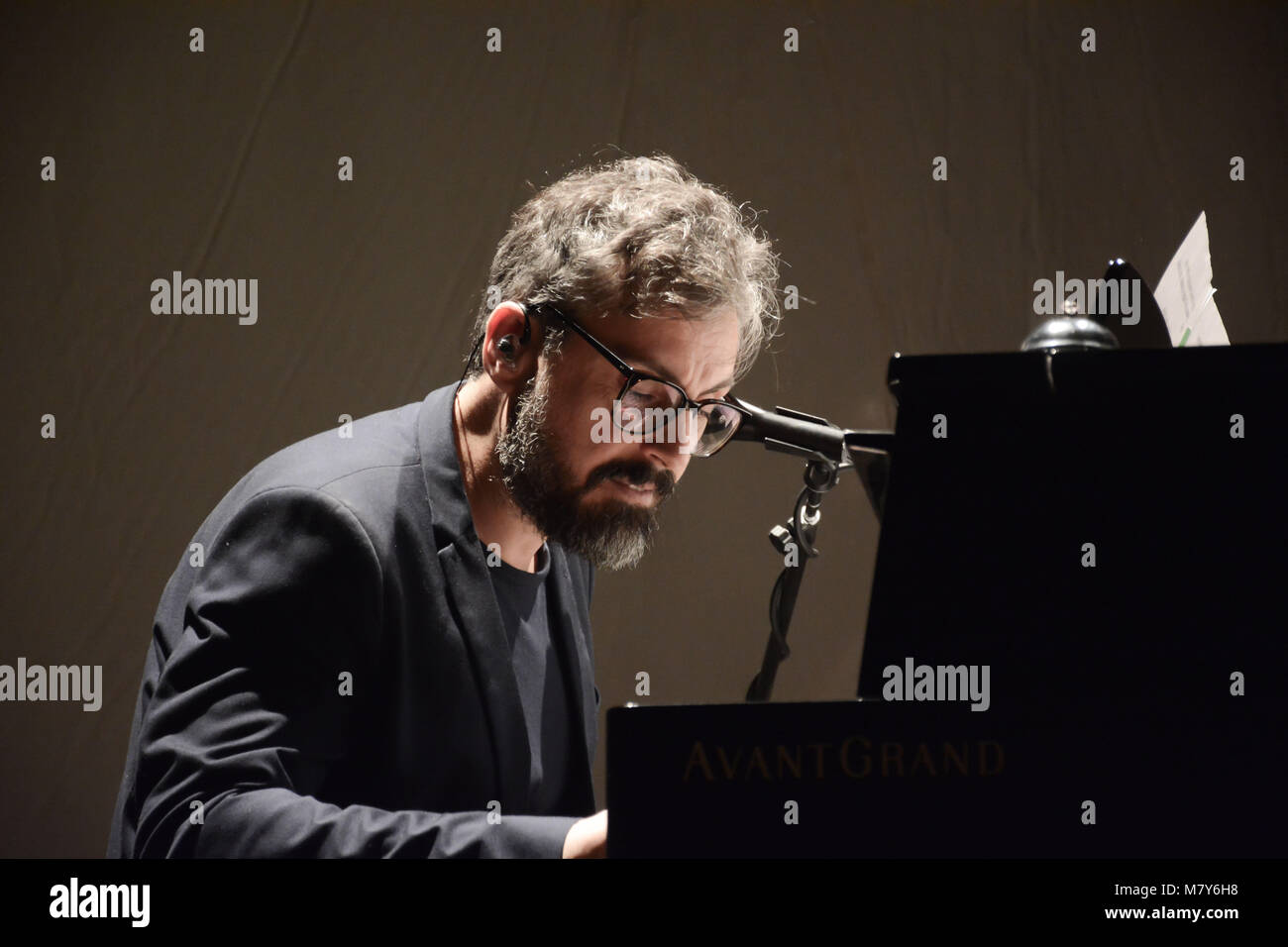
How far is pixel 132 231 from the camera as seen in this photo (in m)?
2.27

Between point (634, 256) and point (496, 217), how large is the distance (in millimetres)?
1189

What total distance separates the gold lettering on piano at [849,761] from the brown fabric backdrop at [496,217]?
1.63m

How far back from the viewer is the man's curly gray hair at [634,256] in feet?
3.92

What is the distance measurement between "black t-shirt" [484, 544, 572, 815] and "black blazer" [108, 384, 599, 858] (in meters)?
0.12

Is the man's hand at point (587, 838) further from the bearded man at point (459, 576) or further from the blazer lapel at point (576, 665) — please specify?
the blazer lapel at point (576, 665)

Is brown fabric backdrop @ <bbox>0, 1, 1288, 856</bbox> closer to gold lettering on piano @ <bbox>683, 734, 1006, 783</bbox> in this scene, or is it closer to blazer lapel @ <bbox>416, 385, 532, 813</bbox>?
blazer lapel @ <bbox>416, 385, 532, 813</bbox>

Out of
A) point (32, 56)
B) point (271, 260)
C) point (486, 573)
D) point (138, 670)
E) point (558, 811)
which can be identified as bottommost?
point (558, 811)

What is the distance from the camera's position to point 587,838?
87 cm

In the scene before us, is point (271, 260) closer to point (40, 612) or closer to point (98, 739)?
point (40, 612)

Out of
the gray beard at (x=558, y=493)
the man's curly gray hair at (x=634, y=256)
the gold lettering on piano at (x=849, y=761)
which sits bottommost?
the gold lettering on piano at (x=849, y=761)

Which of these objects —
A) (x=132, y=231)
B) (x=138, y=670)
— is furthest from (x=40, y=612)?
(x=132, y=231)

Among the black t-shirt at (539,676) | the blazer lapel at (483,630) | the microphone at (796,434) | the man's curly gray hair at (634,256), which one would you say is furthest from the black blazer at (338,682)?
the microphone at (796,434)

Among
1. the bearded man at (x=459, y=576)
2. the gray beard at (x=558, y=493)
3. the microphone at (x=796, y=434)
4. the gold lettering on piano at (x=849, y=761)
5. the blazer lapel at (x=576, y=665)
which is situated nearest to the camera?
the gold lettering on piano at (x=849, y=761)

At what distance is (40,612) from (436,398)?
1325 mm
